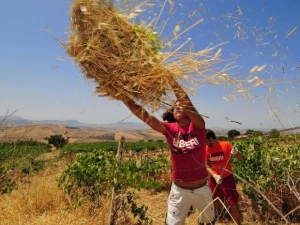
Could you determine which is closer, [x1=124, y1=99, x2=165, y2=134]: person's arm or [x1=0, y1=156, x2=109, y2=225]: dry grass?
[x1=124, y1=99, x2=165, y2=134]: person's arm

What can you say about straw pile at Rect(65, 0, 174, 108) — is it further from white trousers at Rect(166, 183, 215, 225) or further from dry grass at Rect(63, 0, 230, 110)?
white trousers at Rect(166, 183, 215, 225)

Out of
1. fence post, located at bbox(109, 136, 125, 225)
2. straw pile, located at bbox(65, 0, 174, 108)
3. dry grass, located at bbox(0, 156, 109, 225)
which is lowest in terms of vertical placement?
dry grass, located at bbox(0, 156, 109, 225)

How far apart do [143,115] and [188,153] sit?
655 millimetres

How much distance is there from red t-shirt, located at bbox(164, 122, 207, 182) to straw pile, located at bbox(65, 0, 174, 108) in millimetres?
907

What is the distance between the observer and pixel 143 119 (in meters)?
2.48

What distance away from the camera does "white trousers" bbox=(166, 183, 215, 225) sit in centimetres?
279

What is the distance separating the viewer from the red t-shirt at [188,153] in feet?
9.11

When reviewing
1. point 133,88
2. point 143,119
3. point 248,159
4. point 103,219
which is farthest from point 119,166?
point 248,159

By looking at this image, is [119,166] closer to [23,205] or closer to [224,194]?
[224,194]

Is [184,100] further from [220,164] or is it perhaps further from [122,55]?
[220,164]

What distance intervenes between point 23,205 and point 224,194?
10.7 ft

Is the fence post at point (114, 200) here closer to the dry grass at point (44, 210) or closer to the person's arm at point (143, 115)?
the dry grass at point (44, 210)

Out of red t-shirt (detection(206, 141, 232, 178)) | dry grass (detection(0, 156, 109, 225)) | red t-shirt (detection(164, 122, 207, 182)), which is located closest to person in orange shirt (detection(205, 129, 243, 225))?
red t-shirt (detection(206, 141, 232, 178))

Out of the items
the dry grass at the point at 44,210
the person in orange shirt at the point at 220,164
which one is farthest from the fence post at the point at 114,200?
the person in orange shirt at the point at 220,164
